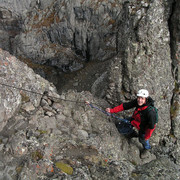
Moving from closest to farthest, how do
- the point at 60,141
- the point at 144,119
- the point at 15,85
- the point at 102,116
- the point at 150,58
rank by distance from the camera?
the point at 60,141 < the point at 144,119 < the point at 15,85 < the point at 150,58 < the point at 102,116

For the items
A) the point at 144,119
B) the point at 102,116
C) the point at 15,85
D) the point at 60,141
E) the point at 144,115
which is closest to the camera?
the point at 60,141

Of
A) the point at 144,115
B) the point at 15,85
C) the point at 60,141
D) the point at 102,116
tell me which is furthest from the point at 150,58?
the point at 15,85

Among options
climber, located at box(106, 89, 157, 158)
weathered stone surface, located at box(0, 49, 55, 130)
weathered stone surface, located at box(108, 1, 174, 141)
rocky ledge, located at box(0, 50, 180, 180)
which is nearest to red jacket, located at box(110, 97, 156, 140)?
climber, located at box(106, 89, 157, 158)

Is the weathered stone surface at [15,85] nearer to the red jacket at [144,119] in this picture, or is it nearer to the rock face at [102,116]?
the rock face at [102,116]

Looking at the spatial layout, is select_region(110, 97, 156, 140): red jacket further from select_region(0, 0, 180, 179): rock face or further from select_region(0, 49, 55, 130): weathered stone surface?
select_region(0, 49, 55, 130): weathered stone surface

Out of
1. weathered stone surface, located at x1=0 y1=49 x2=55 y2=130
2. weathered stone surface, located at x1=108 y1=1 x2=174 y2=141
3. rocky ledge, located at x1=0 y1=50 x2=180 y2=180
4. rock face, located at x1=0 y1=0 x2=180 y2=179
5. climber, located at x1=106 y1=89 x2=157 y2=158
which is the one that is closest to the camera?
rocky ledge, located at x1=0 y1=50 x2=180 y2=180

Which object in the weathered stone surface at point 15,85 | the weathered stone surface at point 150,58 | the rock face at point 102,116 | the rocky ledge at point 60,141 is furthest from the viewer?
the weathered stone surface at point 150,58

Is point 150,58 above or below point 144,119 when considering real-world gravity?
above

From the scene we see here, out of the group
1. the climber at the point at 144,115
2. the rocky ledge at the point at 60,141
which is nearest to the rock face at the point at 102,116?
the rocky ledge at the point at 60,141

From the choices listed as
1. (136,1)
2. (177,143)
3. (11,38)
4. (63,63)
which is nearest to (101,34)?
(63,63)

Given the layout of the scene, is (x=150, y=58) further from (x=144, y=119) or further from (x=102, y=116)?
(x=102, y=116)

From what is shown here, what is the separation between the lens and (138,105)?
26.6ft

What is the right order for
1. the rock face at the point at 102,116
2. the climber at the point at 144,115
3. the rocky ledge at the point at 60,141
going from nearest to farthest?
the rocky ledge at the point at 60,141, the rock face at the point at 102,116, the climber at the point at 144,115

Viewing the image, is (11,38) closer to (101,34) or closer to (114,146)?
(101,34)
